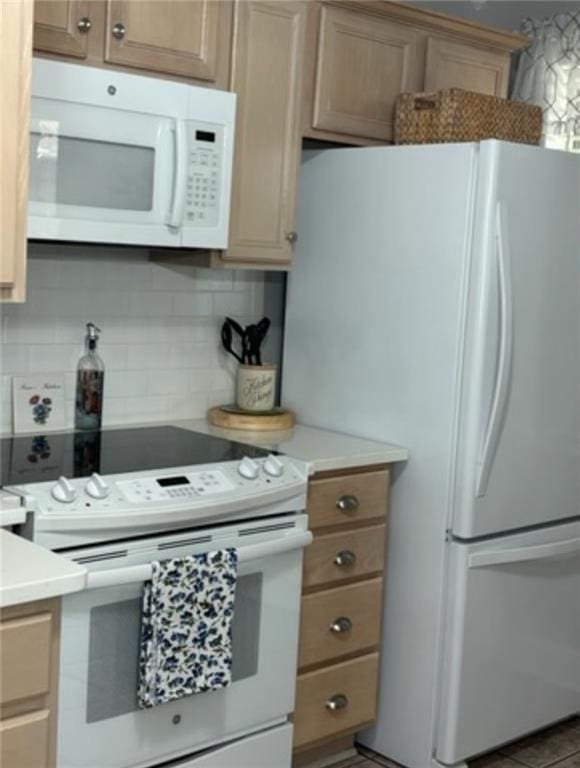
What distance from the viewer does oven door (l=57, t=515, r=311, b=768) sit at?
2.54 meters

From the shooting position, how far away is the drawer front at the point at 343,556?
3.08 meters

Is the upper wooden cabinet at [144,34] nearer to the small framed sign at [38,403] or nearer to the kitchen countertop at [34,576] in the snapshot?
the small framed sign at [38,403]

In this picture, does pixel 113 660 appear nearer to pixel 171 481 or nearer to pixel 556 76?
pixel 171 481

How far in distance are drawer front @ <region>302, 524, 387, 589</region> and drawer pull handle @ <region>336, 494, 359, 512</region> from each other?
7 centimetres

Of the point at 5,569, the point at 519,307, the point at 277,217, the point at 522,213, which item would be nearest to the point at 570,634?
the point at 519,307

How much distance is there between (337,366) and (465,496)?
59 centimetres

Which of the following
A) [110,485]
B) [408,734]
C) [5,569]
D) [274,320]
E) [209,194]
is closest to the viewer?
[5,569]

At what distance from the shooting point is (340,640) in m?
3.19

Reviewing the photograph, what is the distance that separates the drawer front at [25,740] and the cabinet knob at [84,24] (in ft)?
5.24

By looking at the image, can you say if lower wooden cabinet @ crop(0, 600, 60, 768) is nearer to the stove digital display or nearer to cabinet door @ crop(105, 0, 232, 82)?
the stove digital display

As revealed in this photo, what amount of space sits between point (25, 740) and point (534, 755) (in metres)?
1.90

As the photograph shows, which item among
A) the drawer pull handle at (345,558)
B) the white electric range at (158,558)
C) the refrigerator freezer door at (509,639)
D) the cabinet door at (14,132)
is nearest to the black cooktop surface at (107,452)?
the white electric range at (158,558)

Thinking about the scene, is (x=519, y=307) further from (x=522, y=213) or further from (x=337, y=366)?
(x=337, y=366)

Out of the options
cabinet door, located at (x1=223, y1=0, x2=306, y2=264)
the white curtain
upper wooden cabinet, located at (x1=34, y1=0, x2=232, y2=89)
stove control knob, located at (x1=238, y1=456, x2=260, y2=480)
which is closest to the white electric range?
stove control knob, located at (x1=238, y1=456, x2=260, y2=480)
